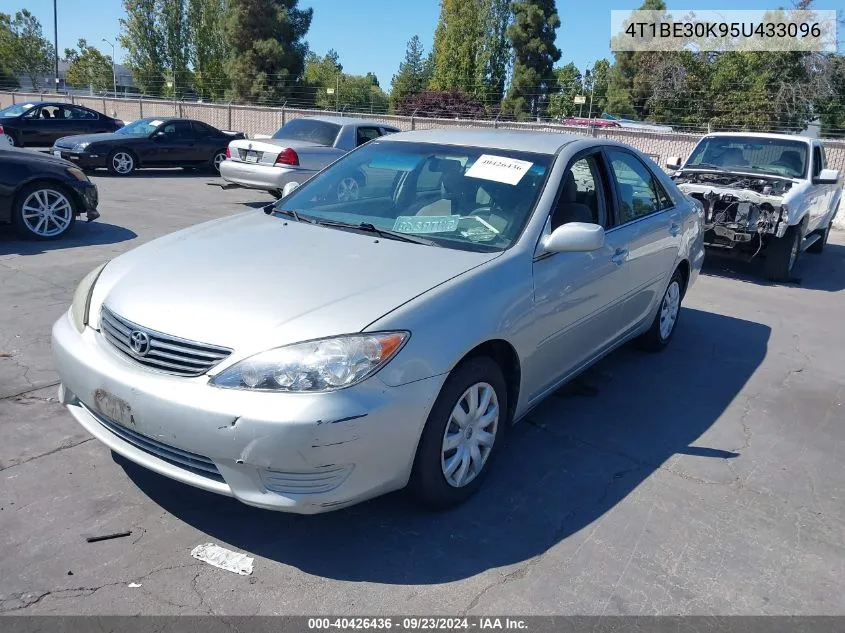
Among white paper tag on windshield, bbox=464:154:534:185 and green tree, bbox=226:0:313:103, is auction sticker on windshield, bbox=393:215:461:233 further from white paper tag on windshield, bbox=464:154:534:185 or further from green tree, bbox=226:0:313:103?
green tree, bbox=226:0:313:103

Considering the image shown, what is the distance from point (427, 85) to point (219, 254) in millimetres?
56474

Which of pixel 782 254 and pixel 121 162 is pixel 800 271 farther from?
pixel 121 162

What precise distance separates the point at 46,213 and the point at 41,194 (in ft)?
0.77

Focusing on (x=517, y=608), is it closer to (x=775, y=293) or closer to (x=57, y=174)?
(x=775, y=293)

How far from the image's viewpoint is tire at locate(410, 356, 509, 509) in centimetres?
302

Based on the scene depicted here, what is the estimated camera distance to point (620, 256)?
4.52 metres

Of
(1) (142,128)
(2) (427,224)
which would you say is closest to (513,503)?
(2) (427,224)

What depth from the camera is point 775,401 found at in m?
5.02

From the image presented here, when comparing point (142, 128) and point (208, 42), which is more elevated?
point (208, 42)

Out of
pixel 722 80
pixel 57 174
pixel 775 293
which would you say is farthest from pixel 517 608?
pixel 722 80

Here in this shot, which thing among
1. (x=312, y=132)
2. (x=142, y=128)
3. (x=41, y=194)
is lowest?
(x=41, y=194)

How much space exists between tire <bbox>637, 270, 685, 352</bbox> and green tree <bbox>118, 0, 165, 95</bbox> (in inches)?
1856

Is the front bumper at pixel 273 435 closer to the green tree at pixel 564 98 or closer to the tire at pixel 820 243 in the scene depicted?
the tire at pixel 820 243

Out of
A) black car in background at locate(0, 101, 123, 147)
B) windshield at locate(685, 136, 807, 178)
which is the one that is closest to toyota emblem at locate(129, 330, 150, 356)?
windshield at locate(685, 136, 807, 178)
